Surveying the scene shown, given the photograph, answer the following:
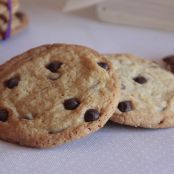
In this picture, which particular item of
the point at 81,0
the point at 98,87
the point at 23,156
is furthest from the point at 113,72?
the point at 81,0

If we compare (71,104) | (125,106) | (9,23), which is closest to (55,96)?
(71,104)

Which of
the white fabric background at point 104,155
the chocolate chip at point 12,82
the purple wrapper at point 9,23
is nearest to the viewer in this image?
the white fabric background at point 104,155

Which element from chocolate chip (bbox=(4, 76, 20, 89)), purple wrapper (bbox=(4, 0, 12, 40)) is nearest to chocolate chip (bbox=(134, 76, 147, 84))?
chocolate chip (bbox=(4, 76, 20, 89))

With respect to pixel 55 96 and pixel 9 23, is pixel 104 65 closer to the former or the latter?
pixel 55 96

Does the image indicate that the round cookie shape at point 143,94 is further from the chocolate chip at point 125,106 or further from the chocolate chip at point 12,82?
the chocolate chip at point 12,82

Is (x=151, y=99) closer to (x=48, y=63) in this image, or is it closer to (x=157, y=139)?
(x=157, y=139)

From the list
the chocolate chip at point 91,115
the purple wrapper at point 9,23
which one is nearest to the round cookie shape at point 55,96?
the chocolate chip at point 91,115

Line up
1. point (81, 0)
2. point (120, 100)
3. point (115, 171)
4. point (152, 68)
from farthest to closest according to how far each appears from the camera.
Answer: point (81, 0)
point (152, 68)
point (120, 100)
point (115, 171)
